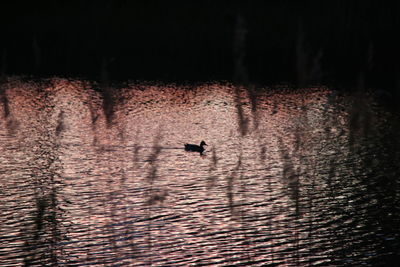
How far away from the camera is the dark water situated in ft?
67.2

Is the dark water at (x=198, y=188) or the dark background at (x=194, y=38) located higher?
the dark background at (x=194, y=38)

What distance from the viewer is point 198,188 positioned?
97.9 ft

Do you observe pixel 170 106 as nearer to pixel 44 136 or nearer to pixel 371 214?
pixel 44 136

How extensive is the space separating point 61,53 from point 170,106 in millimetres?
32381

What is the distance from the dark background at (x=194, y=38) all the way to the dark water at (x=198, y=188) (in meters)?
18.4

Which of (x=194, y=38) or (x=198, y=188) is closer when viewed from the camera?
(x=198, y=188)

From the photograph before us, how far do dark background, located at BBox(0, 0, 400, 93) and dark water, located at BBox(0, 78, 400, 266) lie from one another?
18411 millimetres

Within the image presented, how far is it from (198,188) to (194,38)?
194ft

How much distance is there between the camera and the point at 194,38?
285 feet

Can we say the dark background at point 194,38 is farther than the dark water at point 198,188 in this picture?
Yes

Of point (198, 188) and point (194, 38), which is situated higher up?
point (194, 38)

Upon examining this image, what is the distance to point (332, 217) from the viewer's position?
84.8 ft

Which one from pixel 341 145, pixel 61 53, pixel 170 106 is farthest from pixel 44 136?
pixel 61 53

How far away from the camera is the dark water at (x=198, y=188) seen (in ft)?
67.2
